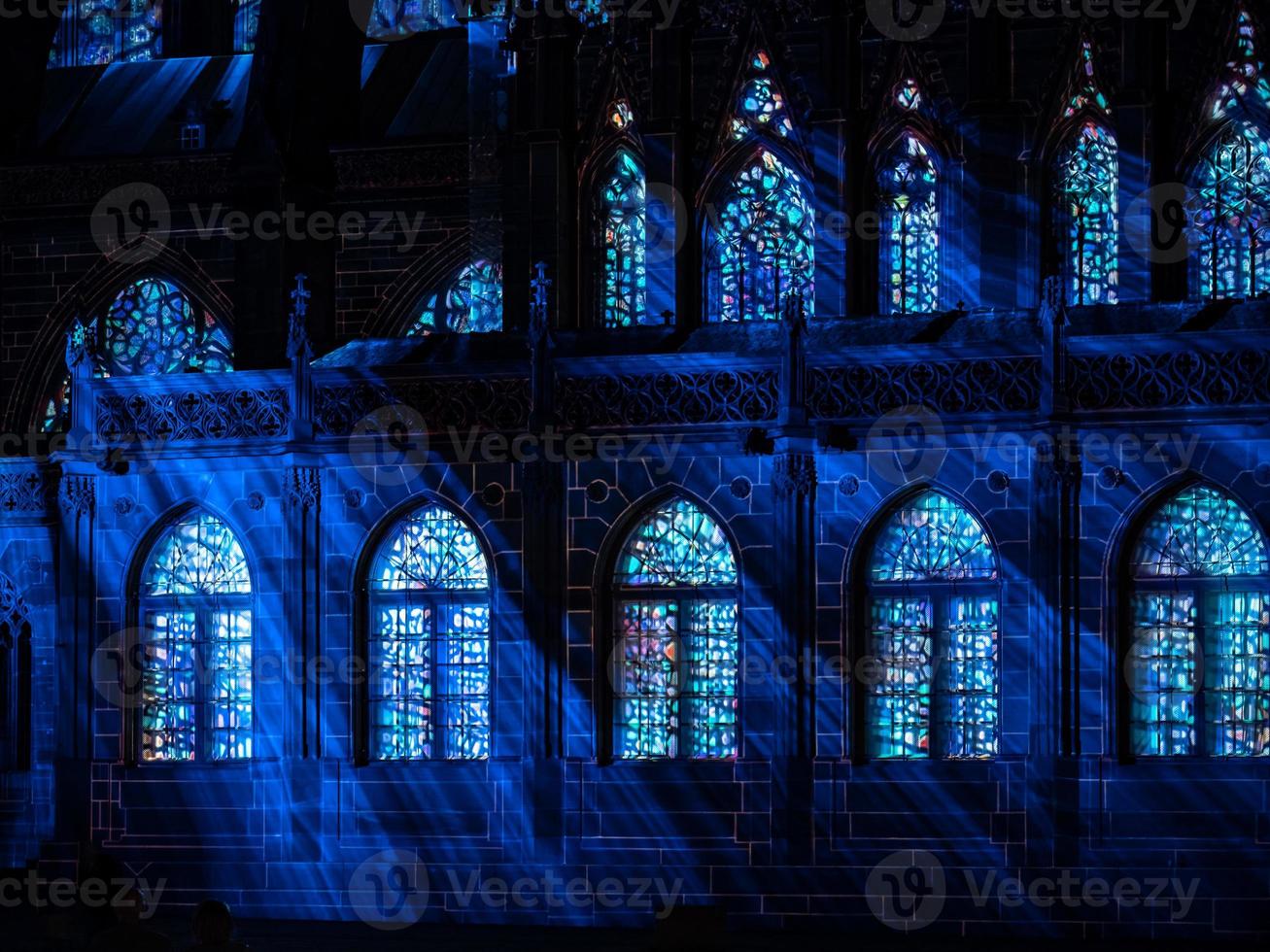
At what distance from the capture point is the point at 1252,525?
89.7 feet

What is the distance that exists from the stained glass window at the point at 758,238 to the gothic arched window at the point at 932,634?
4813 millimetres

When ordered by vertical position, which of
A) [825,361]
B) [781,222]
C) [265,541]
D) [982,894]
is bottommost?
[982,894]

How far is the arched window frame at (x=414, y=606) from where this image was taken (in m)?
29.5

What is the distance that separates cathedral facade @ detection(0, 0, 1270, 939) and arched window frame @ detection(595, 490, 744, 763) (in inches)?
1.9

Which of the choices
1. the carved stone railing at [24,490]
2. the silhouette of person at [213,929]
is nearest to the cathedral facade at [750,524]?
the carved stone railing at [24,490]

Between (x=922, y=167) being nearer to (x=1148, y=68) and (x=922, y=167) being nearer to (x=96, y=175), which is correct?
(x=1148, y=68)

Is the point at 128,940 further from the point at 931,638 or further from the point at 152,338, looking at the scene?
the point at 152,338

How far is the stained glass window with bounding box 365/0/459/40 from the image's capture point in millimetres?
41250

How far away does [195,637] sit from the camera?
1198 inches

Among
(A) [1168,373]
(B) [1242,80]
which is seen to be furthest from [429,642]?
(B) [1242,80]

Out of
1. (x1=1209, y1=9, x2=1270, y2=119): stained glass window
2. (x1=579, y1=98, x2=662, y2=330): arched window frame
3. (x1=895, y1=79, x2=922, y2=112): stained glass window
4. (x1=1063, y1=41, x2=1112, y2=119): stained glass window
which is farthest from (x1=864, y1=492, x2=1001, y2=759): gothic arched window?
(x1=1209, y1=9, x2=1270, y2=119): stained glass window

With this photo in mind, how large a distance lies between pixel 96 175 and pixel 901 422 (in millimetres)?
15345

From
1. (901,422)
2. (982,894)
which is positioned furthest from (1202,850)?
(901,422)

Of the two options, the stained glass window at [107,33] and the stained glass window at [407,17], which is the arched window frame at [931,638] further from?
the stained glass window at [107,33]
